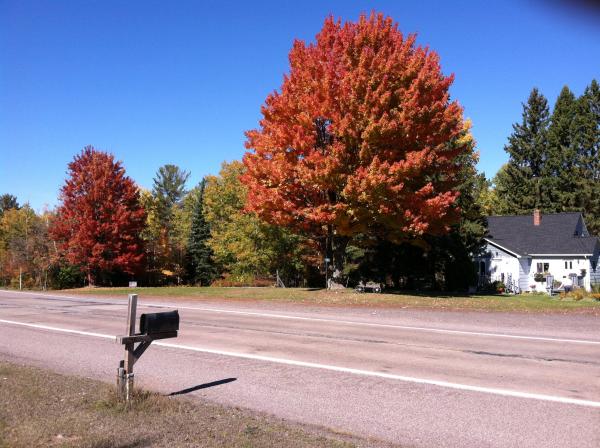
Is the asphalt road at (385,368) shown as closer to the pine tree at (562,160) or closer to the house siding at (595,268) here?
the house siding at (595,268)

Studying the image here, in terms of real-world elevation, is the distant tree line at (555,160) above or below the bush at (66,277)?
above

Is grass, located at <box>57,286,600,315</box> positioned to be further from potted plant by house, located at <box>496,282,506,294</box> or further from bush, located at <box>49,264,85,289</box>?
bush, located at <box>49,264,85,289</box>

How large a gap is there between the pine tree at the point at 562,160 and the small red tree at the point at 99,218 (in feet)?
148

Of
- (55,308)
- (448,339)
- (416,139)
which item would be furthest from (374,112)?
(55,308)

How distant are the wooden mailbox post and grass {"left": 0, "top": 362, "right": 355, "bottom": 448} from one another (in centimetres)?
21

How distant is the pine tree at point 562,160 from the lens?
5866 centimetres

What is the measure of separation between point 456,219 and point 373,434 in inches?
773

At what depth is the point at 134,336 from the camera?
6.56 metres

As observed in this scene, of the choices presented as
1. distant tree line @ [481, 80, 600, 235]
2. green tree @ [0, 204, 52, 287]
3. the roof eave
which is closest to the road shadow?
the roof eave

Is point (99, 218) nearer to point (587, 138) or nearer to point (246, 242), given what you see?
point (246, 242)

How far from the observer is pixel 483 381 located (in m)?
7.93

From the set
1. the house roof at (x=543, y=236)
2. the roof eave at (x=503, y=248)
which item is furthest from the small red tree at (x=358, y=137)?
the house roof at (x=543, y=236)

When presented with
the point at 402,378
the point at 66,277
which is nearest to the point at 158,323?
the point at 402,378

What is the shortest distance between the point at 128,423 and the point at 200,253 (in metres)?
50.9
